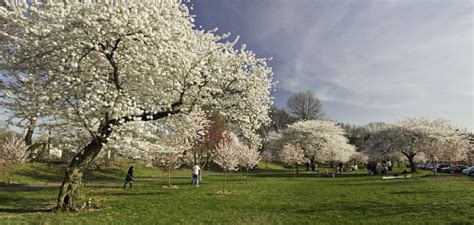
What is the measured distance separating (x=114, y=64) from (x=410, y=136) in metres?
49.7

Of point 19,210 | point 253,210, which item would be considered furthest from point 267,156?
point 19,210

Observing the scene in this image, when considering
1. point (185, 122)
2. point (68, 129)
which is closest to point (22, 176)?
point (68, 129)

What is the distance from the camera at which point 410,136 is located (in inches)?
1982

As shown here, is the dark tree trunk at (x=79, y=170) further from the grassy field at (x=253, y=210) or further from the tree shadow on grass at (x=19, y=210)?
the tree shadow on grass at (x=19, y=210)

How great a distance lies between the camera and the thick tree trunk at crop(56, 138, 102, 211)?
514 inches

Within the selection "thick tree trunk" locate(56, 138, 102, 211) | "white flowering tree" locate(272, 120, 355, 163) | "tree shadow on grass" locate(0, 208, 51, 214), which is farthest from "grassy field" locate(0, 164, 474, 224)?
"white flowering tree" locate(272, 120, 355, 163)

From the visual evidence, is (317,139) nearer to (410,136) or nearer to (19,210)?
(410,136)

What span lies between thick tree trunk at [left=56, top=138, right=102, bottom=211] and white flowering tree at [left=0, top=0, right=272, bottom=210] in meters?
0.04

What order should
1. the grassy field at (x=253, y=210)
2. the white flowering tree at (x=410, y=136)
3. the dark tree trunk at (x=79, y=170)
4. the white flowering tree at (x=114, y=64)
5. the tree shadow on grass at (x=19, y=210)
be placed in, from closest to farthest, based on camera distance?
the white flowering tree at (x=114, y=64) < the grassy field at (x=253, y=210) < the dark tree trunk at (x=79, y=170) < the tree shadow on grass at (x=19, y=210) < the white flowering tree at (x=410, y=136)

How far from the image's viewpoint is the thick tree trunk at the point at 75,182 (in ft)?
42.9

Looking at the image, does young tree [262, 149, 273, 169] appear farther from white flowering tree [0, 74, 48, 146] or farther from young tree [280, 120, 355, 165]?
white flowering tree [0, 74, 48, 146]

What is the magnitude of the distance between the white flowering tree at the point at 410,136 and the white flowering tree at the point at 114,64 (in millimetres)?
42095

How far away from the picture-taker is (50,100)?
39.3 ft

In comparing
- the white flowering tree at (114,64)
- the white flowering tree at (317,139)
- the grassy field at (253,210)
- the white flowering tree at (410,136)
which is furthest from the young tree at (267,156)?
the white flowering tree at (114,64)
